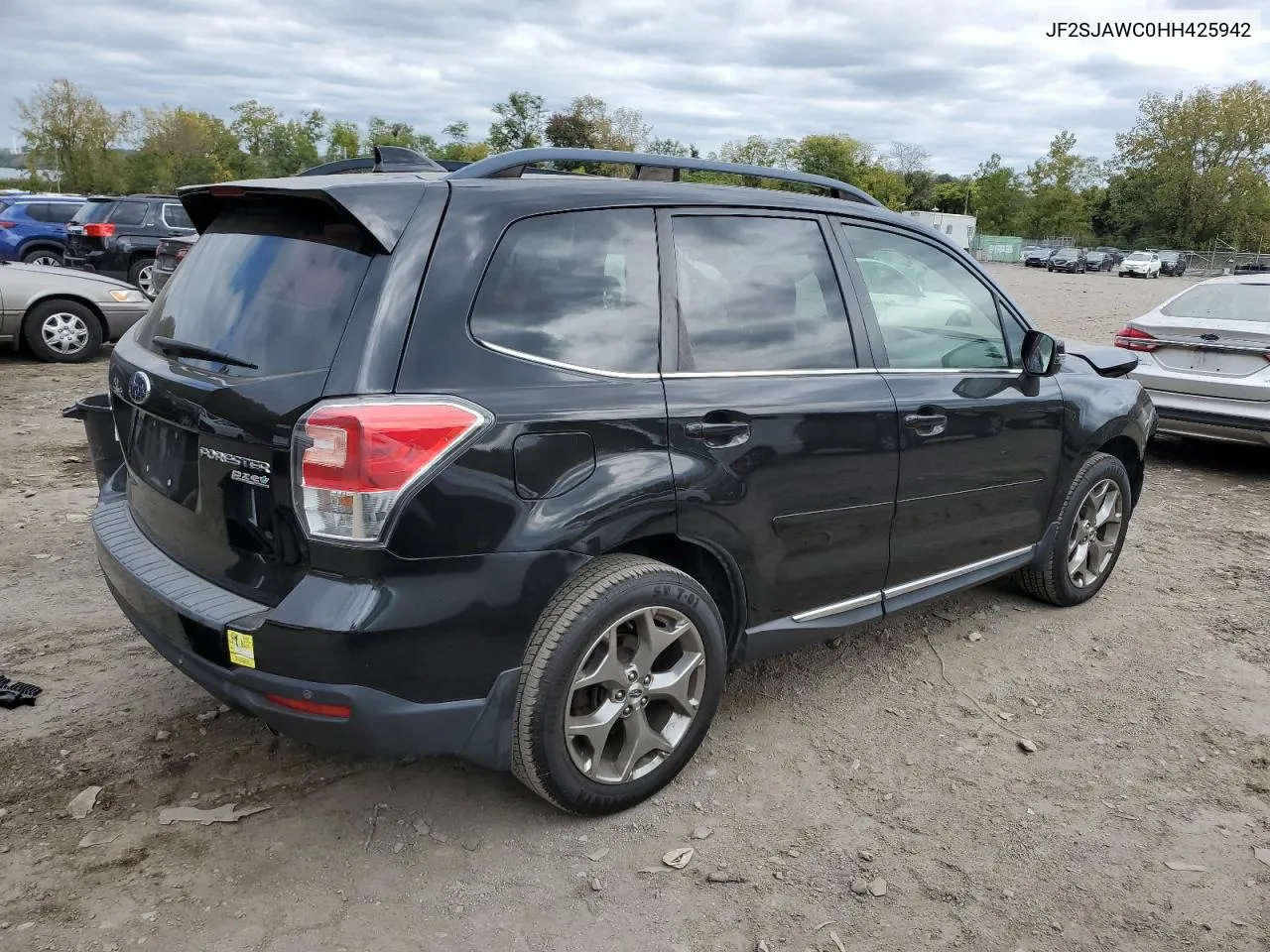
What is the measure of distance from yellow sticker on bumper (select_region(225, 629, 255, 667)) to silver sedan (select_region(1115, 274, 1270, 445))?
7.04m

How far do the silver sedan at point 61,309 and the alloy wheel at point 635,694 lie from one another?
30.8 ft

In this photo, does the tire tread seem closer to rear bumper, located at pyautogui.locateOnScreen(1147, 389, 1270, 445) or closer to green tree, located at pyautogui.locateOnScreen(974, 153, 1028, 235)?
rear bumper, located at pyautogui.locateOnScreen(1147, 389, 1270, 445)

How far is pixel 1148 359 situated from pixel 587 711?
6.64 metres

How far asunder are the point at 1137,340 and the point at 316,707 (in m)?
7.50

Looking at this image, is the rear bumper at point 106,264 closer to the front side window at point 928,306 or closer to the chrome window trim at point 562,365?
the front side window at point 928,306

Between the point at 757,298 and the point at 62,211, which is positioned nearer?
the point at 757,298

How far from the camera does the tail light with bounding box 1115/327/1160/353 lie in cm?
782

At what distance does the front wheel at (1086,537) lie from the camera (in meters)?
4.47

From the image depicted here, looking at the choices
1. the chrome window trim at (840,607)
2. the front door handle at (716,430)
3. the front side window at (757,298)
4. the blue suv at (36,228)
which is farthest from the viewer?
the blue suv at (36,228)

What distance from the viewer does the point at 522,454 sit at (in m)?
2.53

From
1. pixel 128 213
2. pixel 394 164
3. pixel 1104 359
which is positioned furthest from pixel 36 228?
pixel 1104 359

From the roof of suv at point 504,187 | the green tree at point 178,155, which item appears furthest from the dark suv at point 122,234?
the green tree at point 178,155

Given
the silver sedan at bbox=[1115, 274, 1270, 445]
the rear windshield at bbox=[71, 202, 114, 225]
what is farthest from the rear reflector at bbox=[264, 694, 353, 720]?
the rear windshield at bbox=[71, 202, 114, 225]

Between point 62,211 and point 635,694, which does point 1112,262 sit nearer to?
point 62,211
